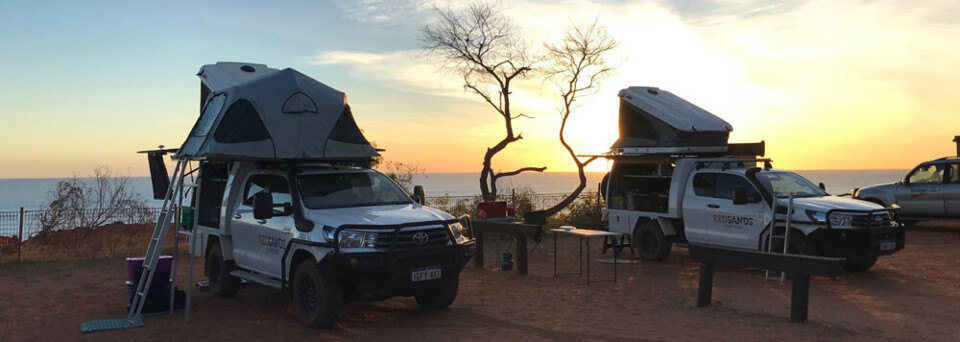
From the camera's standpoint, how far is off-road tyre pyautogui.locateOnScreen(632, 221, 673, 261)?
14009mm

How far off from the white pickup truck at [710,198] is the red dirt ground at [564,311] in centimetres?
69

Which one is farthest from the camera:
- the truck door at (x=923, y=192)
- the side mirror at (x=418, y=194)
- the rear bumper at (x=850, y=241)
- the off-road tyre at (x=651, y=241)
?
the truck door at (x=923, y=192)

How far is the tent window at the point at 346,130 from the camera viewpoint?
9.20 metres

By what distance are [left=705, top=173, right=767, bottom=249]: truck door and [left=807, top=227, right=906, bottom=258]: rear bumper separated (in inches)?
35.6

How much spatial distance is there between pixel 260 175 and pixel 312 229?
1989 millimetres

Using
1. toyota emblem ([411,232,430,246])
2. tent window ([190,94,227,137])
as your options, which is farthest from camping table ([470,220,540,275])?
tent window ([190,94,227,137])

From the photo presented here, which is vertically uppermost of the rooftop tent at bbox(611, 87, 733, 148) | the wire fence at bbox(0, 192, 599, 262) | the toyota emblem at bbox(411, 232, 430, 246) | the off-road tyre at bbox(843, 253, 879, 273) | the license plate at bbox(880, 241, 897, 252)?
the rooftop tent at bbox(611, 87, 733, 148)

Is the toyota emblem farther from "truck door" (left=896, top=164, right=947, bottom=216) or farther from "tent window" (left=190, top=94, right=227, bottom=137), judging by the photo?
"truck door" (left=896, top=164, right=947, bottom=216)

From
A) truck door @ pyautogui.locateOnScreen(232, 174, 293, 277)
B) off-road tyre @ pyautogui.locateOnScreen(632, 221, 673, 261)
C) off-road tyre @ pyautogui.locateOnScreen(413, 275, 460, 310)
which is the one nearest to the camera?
truck door @ pyautogui.locateOnScreen(232, 174, 293, 277)

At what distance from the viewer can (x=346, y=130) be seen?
30.7ft

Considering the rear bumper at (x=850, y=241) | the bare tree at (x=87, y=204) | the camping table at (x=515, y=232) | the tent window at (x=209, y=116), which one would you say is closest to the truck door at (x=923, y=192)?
the rear bumper at (x=850, y=241)

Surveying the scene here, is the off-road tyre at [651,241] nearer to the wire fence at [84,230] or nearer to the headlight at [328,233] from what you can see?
the wire fence at [84,230]

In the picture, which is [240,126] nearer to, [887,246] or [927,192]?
[887,246]

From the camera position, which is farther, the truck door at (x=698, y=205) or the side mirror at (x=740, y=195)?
the truck door at (x=698, y=205)
